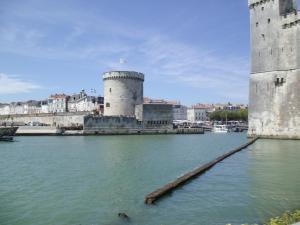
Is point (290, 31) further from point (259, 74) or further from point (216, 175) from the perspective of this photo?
point (216, 175)

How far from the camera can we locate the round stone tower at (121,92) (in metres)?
48.6

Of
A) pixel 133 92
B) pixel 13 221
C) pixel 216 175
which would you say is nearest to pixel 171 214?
pixel 13 221

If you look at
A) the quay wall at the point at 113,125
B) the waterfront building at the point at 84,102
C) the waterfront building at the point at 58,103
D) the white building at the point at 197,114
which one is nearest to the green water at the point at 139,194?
the quay wall at the point at 113,125

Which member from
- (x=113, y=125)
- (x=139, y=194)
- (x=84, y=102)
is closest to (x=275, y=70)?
(x=113, y=125)

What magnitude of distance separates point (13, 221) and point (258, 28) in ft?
93.5

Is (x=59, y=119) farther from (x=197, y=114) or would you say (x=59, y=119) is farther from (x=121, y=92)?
(x=197, y=114)

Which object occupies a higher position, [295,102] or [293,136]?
[295,102]

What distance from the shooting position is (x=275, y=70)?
30188mm

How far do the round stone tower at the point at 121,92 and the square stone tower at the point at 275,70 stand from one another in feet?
65.4

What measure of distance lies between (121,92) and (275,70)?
75.2 ft

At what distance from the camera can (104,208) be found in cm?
786

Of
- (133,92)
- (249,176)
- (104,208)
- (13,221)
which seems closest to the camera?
(13,221)

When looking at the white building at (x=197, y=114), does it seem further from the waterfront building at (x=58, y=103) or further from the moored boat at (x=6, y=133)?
the moored boat at (x=6, y=133)

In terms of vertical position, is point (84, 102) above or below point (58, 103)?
below
